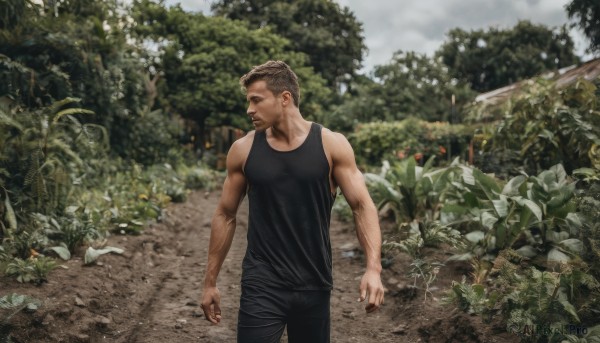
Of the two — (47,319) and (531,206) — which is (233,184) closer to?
(47,319)

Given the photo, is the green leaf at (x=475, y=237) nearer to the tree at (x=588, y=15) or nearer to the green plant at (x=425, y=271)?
the green plant at (x=425, y=271)

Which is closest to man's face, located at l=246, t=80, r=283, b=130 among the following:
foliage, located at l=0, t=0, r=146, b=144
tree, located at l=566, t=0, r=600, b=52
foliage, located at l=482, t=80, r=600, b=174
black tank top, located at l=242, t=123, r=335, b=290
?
black tank top, located at l=242, t=123, r=335, b=290

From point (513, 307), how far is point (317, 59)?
31.3 metres

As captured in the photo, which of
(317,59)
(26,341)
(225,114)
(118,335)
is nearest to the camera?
(26,341)

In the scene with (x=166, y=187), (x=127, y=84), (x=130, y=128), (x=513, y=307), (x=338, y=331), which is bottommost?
(x=338, y=331)

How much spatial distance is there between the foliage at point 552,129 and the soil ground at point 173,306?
7.57ft

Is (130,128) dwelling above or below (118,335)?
above

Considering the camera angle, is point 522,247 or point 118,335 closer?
point 118,335

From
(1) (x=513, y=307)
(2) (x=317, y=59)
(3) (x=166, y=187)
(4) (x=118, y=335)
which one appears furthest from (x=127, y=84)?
(2) (x=317, y=59)

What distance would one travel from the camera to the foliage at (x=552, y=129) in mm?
6780

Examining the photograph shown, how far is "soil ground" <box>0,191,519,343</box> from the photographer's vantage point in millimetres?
4441

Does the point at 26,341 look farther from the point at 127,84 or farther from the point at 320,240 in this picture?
the point at 127,84

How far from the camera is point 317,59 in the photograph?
112 feet

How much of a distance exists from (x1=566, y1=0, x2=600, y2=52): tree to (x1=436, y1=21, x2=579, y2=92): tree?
25672mm
